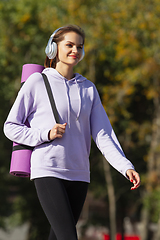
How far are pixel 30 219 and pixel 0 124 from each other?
5.00 m

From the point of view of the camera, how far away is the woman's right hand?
2.45 m

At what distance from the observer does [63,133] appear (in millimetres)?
2535

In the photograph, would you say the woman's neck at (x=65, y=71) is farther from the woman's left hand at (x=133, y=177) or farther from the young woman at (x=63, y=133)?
the woman's left hand at (x=133, y=177)

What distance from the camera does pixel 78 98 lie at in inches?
105

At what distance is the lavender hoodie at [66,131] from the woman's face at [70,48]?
116 millimetres

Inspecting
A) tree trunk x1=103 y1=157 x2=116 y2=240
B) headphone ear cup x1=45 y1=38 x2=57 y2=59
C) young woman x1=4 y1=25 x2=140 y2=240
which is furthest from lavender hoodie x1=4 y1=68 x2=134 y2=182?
tree trunk x1=103 y1=157 x2=116 y2=240

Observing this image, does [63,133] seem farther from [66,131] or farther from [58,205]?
[58,205]

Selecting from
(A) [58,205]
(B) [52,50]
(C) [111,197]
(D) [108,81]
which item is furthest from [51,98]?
(D) [108,81]

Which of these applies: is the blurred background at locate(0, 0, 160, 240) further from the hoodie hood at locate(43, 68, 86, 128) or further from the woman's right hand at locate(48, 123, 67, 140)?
the woman's right hand at locate(48, 123, 67, 140)

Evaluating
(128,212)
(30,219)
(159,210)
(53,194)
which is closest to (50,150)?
(53,194)

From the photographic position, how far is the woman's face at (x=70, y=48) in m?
2.76

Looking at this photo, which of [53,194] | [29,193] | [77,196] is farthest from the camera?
[29,193]

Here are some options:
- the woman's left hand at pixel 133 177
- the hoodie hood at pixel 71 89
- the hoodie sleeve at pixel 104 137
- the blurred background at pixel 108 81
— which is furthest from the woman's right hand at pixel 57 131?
the blurred background at pixel 108 81

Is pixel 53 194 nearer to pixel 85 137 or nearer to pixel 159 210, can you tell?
pixel 85 137
